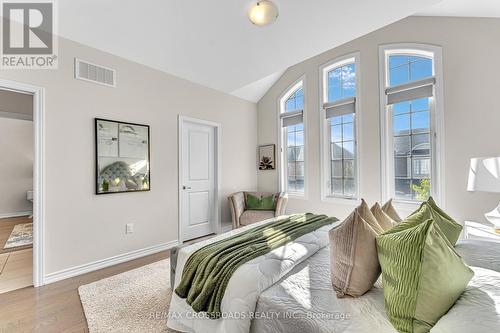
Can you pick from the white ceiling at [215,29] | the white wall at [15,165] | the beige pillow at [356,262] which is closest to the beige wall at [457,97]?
the white ceiling at [215,29]

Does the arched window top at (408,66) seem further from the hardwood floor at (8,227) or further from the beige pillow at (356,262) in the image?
the hardwood floor at (8,227)

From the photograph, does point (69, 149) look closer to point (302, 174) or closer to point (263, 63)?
point (263, 63)

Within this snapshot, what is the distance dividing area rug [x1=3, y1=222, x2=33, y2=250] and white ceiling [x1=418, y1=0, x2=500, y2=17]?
643cm

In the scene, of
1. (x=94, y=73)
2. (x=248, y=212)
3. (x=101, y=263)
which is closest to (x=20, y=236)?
(x=101, y=263)

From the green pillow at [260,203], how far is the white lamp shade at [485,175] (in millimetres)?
2550

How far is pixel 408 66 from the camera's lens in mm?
3266

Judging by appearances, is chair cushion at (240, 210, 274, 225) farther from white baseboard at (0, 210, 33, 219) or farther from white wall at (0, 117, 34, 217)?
white wall at (0, 117, 34, 217)

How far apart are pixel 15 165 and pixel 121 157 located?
5326 millimetres

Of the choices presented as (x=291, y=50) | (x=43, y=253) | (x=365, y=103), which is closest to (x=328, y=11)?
(x=291, y=50)

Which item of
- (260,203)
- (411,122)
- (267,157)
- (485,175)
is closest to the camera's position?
(485,175)

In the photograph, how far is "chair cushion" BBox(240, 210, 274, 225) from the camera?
3.82 meters

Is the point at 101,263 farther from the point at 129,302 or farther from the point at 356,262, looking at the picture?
the point at 356,262

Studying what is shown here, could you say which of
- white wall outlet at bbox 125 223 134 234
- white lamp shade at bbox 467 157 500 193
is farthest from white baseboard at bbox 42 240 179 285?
white lamp shade at bbox 467 157 500 193

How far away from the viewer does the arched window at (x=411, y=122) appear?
3033 mm
